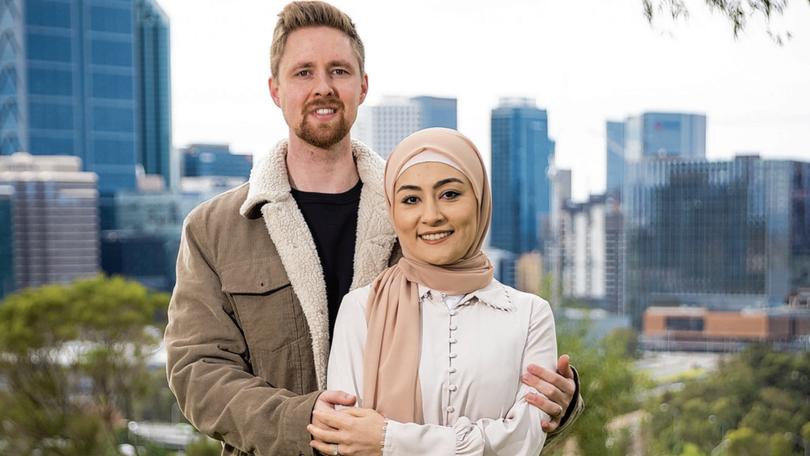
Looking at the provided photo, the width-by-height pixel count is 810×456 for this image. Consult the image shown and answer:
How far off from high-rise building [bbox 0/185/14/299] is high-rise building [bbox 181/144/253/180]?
8.37 m

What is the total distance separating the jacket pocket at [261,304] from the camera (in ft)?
5.40

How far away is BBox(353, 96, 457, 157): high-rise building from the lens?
13.3 m

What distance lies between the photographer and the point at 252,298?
5.41 feet

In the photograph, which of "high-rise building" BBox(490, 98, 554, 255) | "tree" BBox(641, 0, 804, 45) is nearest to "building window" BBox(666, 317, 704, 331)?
"high-rise building" BBox(490, 98, 554, 255)

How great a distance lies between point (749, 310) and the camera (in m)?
31.1

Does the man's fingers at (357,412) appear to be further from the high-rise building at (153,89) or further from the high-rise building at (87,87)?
the high-rise building at (153,89)

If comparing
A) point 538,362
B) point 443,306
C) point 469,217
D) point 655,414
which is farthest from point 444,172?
point 655,414

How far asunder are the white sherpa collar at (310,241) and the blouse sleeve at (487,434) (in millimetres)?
333

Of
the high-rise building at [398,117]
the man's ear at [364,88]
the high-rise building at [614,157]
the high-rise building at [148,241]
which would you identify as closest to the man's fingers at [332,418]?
the man's ear at [364,88]

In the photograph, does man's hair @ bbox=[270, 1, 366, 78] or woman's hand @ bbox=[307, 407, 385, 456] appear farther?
man's hair @ bbox=[270, 1, 366, 78]

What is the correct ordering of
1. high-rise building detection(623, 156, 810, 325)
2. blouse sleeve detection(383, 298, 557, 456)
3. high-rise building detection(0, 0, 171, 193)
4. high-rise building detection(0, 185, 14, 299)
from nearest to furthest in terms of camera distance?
blouse sleeve detection(383, 298, 557, 456), high-rise building detection(623, 156, 810, 325), high-rise building detection(0, 185, 14, 299), high-rise building detection(0, 0, 171, 193)

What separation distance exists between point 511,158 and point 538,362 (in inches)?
1330

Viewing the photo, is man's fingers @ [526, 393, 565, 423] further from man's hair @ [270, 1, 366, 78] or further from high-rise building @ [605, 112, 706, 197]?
high-rise building @ [605, 112, 706, 197]

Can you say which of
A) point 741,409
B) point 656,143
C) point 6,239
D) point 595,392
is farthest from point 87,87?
point 595,392
